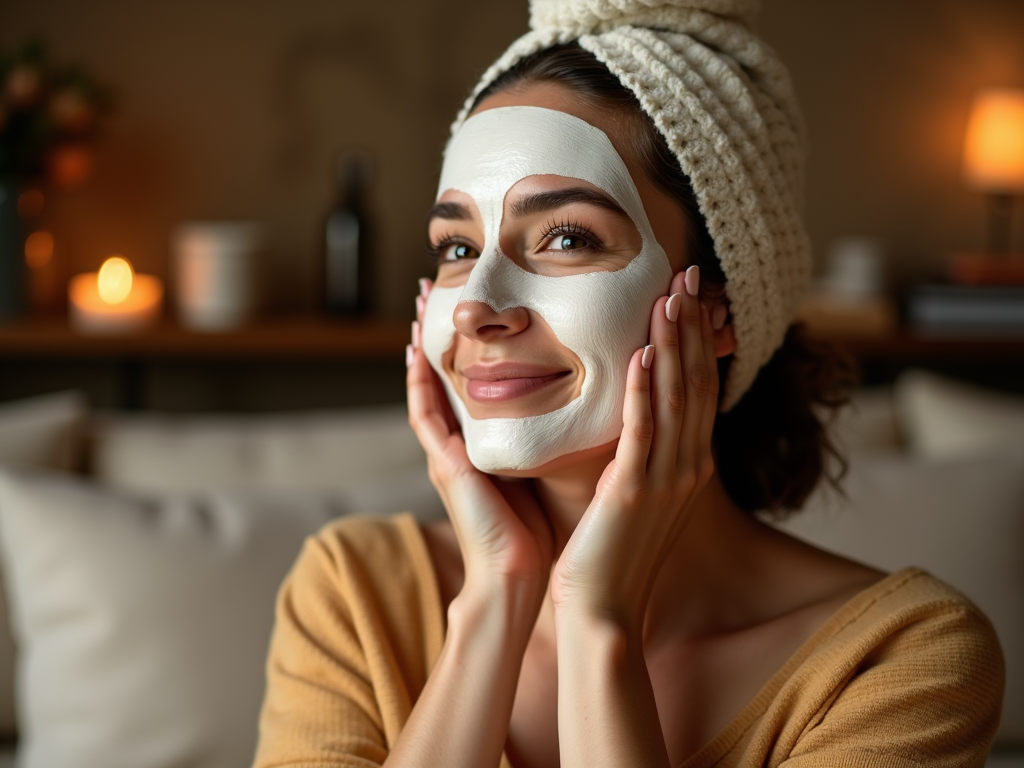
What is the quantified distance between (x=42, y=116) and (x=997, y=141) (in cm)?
226

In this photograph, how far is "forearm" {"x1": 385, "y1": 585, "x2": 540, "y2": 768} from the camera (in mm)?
1165

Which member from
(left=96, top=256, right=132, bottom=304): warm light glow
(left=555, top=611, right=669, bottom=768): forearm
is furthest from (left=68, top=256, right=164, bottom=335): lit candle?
(left=555, top=611, right=669, bottom=768): forearm

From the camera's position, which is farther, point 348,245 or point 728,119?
point 348,245

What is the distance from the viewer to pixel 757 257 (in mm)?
1273

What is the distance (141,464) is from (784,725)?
134cm

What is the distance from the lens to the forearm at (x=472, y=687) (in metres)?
1.17

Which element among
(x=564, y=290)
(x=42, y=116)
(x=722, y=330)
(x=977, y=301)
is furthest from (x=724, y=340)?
(x=42, y=116)

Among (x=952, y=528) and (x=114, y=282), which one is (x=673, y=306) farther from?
(x=114, y=282)

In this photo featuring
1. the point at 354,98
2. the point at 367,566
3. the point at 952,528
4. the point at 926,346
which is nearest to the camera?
the point at 367,566

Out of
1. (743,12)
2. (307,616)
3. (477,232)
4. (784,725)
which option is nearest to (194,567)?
(307,616)

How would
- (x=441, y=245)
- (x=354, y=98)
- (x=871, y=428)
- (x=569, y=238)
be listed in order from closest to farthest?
(x=569, y=238) → (x=441, y=245) → (x=871, y=428) → (x=354, y=98)

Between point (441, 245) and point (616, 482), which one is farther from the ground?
point (441, 245)

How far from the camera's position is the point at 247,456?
2104mm

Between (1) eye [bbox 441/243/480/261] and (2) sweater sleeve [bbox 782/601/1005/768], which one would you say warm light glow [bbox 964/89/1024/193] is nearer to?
(2) sweater sleeve [bbox 782/601/1005/768]
